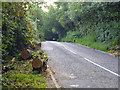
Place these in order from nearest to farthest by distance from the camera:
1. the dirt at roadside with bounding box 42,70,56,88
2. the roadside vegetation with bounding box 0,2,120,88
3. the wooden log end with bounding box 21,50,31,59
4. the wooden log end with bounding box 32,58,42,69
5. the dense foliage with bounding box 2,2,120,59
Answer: the dirt at roadside with bounding box 42,70,56,88 < the roadside vegetation with bounding box 0,2,120,88 < the wooden log end with bounding box 32,58,42,69 < the dense foliage with bounding box 2,2,120,59 < the wooden log end with bounding box 21,50,31,59

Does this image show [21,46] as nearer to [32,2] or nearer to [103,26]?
[32,2]

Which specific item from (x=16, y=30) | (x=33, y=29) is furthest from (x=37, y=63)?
(x=16, y=30)

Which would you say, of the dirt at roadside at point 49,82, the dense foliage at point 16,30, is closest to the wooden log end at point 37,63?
the dirt at roadside at point 49,82

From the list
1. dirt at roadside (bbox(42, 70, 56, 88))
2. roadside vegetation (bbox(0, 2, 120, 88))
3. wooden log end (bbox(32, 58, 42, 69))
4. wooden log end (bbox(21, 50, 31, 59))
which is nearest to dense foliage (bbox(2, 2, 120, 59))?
roadside vegetation (bbox(0, 2, 120, 88))

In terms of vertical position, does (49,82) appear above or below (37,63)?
below

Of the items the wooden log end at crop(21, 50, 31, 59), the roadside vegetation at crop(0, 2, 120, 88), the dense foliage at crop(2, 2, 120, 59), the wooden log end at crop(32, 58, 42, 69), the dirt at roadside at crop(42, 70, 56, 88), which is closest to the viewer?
the dirt at roadside at crop(42, 70, 56, 88)

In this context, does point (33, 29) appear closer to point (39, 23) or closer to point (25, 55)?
point (39, 23)

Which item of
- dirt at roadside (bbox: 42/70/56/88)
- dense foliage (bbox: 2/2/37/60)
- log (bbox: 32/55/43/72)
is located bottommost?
dirt at roadside (bbox: 42/70/56/88)

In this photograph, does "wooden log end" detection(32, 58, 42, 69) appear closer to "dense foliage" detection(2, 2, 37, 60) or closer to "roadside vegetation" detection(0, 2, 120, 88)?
"roadside vegetation" detection(0, 2, 120, 88)

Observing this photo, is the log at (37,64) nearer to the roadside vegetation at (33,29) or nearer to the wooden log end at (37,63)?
the wooden log end at (37,63)

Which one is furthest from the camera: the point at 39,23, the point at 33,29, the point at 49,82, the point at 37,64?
the point at 33,29

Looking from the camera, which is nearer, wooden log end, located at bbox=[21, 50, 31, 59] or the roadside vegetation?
the roadside vegetation

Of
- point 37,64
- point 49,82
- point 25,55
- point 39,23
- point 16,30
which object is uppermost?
point 39,23

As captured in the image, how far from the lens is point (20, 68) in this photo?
30.0 ft
